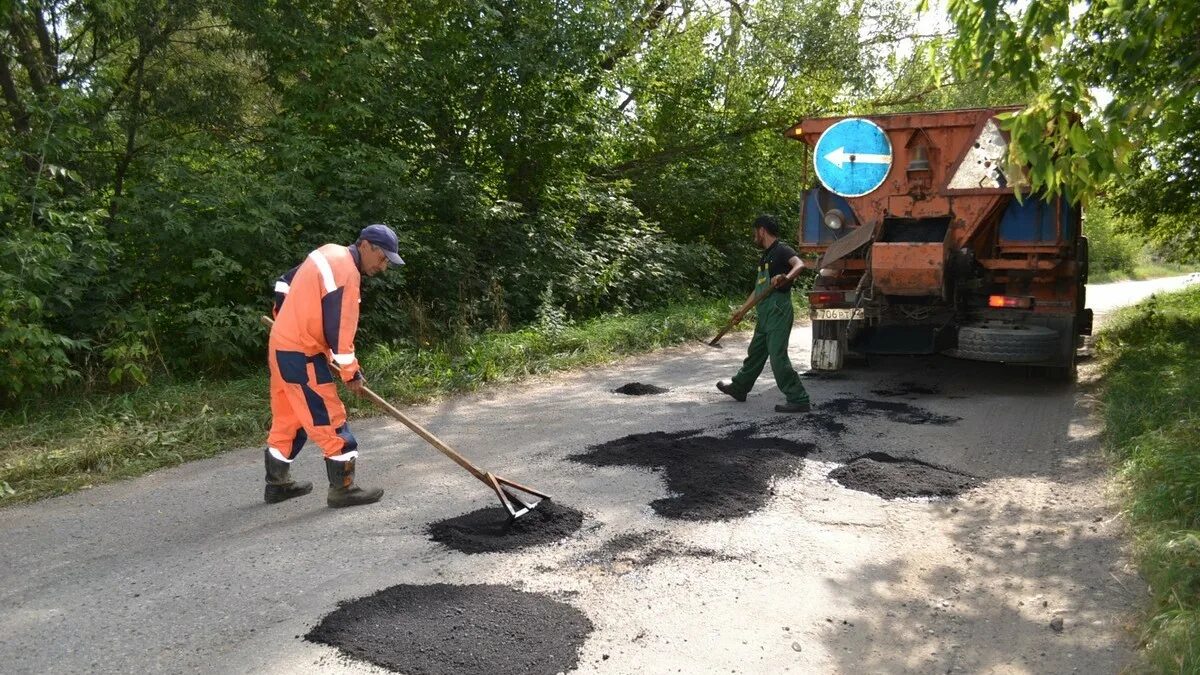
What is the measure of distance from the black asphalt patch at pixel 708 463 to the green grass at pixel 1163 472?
1.83m

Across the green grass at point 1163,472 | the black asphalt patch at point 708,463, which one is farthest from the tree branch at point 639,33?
the green grass at point 1163,472

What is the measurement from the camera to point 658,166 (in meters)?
16.6

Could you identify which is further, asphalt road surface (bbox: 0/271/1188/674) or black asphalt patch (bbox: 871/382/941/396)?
black asphalt patch (bbox: 871/382/941/396)

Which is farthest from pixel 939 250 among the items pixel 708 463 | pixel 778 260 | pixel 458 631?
pixel 458 631

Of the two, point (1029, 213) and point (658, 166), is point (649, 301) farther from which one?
point (1029, 213)

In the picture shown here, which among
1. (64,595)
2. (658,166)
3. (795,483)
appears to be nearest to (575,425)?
(795,483)

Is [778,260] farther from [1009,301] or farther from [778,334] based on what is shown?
[1009,301]

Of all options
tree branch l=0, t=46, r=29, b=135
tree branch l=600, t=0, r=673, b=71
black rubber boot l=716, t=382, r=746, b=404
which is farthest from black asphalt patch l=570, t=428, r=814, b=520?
tree branch l=600, t=0, r=673, b=71

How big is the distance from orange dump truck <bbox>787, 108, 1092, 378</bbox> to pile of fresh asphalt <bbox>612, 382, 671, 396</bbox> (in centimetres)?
162

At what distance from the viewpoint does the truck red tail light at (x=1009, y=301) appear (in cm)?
803

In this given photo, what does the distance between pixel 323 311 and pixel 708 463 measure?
249 centimetres

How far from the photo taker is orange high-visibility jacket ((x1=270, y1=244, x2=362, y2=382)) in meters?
4.49

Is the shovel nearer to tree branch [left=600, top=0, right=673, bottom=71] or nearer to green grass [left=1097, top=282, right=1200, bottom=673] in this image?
green grass [left=1097, top=282, right=1200, bottom=673]

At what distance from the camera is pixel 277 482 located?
4.83 meters
